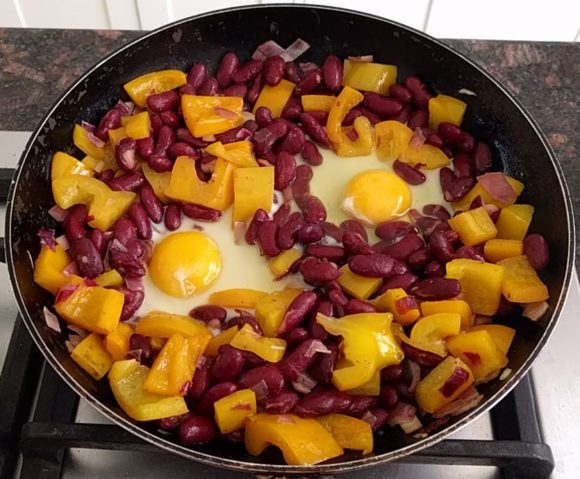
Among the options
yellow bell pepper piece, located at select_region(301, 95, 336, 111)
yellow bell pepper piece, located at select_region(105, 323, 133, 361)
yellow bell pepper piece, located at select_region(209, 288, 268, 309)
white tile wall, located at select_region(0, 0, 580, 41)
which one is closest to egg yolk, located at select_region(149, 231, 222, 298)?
yellow bell pepper piece, located at select_region(209, 288, 268, 309)

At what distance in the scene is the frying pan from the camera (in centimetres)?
138

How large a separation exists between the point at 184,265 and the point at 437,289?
524mm

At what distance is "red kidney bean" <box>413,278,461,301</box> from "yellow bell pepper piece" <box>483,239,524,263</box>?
0.15 m

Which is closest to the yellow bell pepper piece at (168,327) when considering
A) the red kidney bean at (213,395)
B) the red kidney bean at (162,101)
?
the red kidney bean at (213,395)

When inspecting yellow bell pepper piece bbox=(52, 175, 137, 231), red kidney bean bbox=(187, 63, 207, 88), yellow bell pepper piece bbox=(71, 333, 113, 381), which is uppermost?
red kidney bean bbox=(187, 63, 207, 88)

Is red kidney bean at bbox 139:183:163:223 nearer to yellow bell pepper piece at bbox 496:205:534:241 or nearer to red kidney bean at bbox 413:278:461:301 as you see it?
red kidney bean at bbox 413:278:461:301

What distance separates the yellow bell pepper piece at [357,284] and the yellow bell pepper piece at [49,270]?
1.90ft

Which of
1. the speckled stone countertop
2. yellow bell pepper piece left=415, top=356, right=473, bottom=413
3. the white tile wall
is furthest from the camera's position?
the white tile wall

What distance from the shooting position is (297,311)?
153 cm

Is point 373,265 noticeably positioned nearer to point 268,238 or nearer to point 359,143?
point 268,238

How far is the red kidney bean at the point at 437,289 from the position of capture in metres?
1.54

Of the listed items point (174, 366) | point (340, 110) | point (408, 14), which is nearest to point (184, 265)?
point (174, 366)

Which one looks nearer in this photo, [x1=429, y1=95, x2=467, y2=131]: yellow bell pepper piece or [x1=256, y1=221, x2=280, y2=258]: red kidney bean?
[x1=256, y1=221, x2=280, y2=258]: red kidney bean

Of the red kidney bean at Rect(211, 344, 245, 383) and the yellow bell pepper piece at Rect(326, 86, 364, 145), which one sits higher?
the yellow bell pepper piece at Rect(326, 86, 364, 145)
